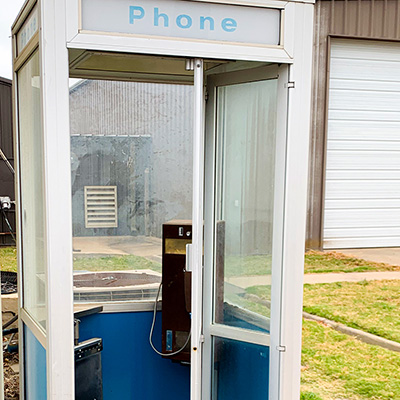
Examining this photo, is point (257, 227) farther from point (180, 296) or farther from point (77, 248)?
point (77, 248)

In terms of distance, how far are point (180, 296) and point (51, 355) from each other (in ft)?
3.49

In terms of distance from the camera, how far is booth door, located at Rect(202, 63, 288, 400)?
272cm

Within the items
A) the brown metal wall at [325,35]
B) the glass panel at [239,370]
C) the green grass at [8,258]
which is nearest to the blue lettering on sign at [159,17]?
the glass panel at [239,370]

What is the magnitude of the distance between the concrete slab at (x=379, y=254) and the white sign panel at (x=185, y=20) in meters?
7.67

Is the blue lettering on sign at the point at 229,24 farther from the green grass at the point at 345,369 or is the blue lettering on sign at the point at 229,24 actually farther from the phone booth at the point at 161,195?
the green grass at the point at 345,369

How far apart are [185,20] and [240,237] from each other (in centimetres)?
119

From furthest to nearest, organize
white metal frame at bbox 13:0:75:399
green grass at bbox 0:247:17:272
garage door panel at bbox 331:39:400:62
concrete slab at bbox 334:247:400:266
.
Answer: garage door panel at bbox 331:39:400:62, concrete slab at bbox 334:247:400:266, green grass at bbox 0:247:17:272, white metal frame at bbox 13:0:75:399

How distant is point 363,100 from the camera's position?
10.2m

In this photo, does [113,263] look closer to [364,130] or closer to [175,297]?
[175,297]

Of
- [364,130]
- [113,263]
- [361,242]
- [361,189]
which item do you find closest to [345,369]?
[113,263]

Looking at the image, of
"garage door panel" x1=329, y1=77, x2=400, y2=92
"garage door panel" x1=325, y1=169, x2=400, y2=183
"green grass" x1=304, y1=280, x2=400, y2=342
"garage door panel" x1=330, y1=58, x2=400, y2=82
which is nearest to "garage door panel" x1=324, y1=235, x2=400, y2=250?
"garage door panel" x1=325, y1=169, x2=400, y2=183

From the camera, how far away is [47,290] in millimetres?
2273

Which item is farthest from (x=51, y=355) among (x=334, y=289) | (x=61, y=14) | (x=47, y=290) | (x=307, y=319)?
(x=334, y=289)

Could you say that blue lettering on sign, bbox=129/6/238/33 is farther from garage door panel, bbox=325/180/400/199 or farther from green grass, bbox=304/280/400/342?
garage door panel, bbox=325/180/400/199
